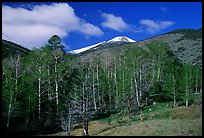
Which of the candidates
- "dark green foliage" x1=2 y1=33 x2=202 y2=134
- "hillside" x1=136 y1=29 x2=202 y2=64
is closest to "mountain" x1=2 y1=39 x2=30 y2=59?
"dark green foliage" x1=2 y1=33 x2=202 y2=134

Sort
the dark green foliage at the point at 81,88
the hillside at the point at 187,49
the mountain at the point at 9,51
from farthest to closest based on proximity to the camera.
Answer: the hillside at the point at 187,49, the mountain at the point at 9,51, the dark green foliage at the point at 81,88

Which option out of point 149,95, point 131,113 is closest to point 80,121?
point 131,113

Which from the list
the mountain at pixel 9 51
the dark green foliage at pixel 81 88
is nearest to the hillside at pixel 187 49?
the dark green foliage at pixel 81 88

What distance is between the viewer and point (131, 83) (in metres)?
43.0

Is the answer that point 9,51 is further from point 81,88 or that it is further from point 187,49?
point 187,49

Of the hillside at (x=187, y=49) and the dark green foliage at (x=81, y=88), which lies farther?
the hillside at (x=187, y=49)

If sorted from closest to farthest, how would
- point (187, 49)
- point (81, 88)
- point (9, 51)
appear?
point (81, 88) → point (9, 51) → point (187, 49)

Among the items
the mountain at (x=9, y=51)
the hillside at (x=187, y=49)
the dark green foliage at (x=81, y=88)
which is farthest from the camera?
the hillside at (x=187, y=49)

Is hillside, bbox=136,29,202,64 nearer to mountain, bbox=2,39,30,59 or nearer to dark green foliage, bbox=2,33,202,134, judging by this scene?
dark green foliage, bbox=2,33,202,134

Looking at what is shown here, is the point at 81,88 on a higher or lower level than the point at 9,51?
lower

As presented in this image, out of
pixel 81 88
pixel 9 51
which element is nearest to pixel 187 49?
pixel 9 51

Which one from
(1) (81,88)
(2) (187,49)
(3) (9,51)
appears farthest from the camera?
(2) (187,49)

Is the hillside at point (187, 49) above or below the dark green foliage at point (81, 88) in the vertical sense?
above

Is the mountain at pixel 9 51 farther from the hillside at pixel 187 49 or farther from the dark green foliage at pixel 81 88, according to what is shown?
the hillside at pixel 187 49
